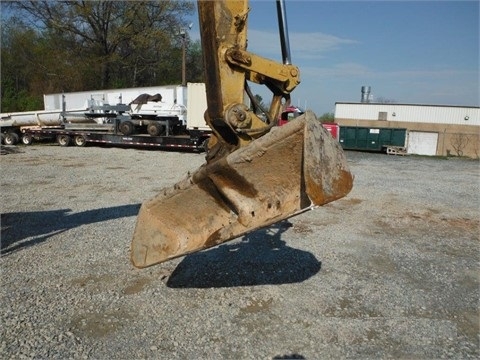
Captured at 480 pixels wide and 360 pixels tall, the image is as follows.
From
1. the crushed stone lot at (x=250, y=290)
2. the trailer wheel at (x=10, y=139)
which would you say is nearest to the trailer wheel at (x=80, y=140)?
the trailer wheel at (x=10, y=139)

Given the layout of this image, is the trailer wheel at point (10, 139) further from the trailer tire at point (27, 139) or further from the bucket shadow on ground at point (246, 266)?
the bucket shadow on ground at point (246, 266)

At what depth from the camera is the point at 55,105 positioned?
90.5 feet

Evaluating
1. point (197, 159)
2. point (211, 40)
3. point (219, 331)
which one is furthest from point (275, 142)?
point (197, 159)

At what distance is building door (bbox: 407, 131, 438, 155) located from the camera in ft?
91.2

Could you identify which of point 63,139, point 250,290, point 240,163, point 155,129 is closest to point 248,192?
point 240,163

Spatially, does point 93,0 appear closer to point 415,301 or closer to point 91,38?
point 91,38

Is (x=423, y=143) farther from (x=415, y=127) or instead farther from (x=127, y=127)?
(x=127, y=127)

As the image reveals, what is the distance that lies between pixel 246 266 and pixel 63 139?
1807 cm

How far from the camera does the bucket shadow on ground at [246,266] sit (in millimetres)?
4281

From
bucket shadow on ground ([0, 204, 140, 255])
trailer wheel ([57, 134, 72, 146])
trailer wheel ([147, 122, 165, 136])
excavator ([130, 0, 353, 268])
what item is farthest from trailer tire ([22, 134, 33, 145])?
excavator ([130, 0, 353, 268])

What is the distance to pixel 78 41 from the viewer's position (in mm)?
33750

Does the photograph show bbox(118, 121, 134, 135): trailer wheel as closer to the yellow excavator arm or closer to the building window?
the yellow excavator arm

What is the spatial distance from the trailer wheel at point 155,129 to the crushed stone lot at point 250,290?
10837mm

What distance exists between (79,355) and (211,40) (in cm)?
255
